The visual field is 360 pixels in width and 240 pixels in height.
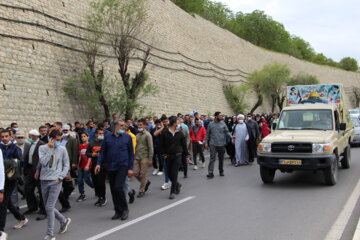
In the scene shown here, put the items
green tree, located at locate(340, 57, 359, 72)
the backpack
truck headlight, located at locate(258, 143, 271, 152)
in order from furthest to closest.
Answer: green tree, located at locate(340, 57, 359, 72) → truck headlight, located at locate(258, 143, 271, 152) → the backpack

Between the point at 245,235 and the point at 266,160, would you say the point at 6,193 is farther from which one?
the point at 266,160

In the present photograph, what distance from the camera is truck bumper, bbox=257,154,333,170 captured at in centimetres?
862

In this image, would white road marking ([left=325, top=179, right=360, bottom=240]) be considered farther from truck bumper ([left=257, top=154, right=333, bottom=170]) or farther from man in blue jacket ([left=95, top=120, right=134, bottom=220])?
man in blue jacket ([left=95, top=120, right=134, bottom=220])

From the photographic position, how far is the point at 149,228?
5914 mm

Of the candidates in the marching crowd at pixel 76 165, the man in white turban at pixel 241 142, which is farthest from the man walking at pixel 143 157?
the man in white turban at pixel 241 142

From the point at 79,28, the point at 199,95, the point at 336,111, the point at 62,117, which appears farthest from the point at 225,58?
the point at 336,111

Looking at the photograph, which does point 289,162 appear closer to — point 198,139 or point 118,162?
point 118,162

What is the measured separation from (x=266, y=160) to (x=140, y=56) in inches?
702

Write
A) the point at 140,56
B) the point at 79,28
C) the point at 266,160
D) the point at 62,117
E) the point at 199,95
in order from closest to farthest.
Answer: the point at 266,160
the point at 62,117
the point at 79,28
the point at 140,56
the point at 199,95

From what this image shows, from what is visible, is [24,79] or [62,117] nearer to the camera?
[24,79]

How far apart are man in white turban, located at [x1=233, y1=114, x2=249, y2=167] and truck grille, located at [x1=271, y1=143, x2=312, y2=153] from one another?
15.4 feet

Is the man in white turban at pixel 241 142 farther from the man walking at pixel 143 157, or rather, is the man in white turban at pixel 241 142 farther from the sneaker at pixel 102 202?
the sneaker at pixel 102 202

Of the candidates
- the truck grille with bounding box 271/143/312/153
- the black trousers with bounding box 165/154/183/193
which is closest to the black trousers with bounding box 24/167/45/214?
the black trousers with bounding box 165/154/183/193

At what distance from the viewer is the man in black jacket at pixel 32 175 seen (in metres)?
7.37
